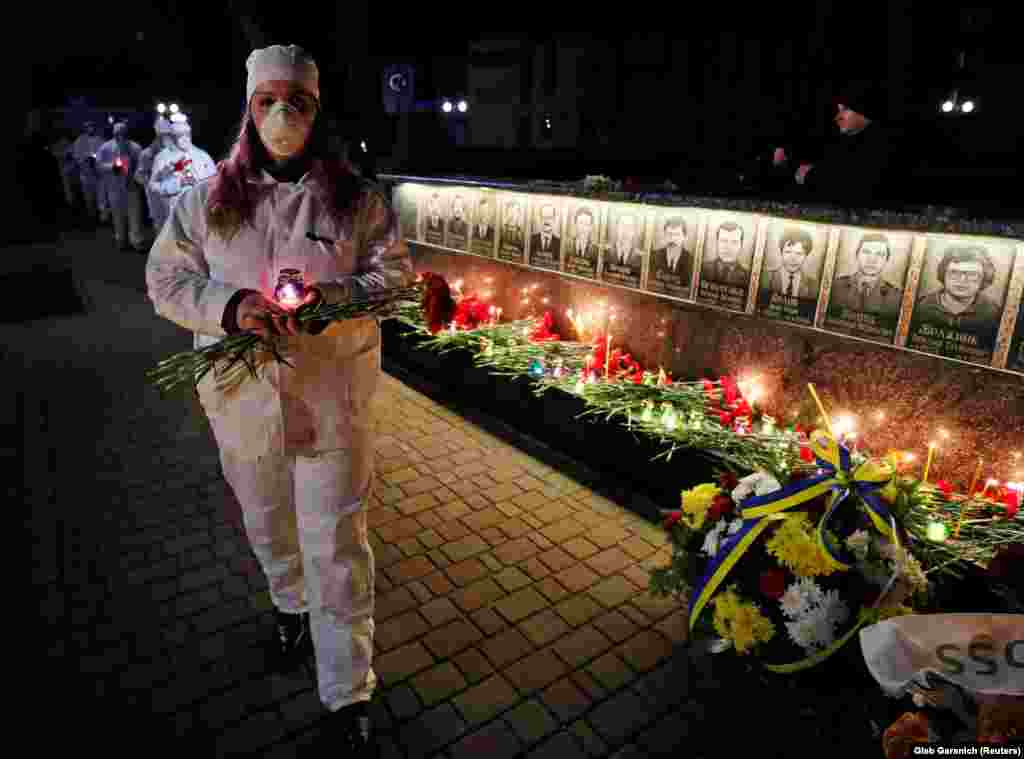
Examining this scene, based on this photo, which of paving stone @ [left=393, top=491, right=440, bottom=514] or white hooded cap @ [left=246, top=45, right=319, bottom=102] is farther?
paving stone @ [left=393, top=491, right=440, bottom=514]

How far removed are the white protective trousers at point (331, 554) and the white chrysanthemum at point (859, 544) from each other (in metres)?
2.09

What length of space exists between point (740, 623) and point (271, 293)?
2.52 m

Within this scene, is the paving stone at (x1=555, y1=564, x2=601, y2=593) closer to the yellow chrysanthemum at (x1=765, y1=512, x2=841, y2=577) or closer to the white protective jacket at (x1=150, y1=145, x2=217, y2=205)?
the yellow chrysanthemum at (x1=765, y1=512, x2=841, y2=577)

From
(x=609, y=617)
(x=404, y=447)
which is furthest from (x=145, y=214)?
(x=609, y=617)

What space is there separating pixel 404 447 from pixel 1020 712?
487 cm

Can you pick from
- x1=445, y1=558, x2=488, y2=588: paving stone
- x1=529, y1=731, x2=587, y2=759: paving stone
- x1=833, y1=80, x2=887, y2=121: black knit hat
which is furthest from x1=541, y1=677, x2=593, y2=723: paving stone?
x1=833, y1=80, x2=887, y2=121: black knit hat

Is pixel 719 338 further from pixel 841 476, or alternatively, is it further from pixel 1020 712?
pixel 1020 712

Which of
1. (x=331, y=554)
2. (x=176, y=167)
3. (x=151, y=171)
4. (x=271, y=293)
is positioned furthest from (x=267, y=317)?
(x=151, y=171)

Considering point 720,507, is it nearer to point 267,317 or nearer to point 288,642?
point 267,317

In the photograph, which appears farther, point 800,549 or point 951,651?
point 800,549

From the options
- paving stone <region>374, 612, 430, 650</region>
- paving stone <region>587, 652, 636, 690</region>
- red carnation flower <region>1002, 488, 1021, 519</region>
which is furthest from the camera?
red carnation flower <region>1002, 488, 1021, 519</region>

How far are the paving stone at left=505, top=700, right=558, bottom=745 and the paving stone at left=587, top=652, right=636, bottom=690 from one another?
0.37 m

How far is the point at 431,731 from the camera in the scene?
308 centimetres

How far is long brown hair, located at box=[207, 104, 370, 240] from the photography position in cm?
278
